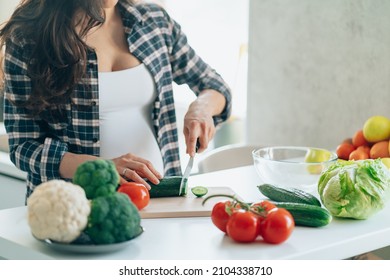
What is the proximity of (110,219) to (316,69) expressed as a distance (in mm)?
1959

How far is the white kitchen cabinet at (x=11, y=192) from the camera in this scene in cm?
351

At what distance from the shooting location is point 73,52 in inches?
85.4

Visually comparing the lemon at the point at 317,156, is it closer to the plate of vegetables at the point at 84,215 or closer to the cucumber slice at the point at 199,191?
the cucumber slice at the point at 199,191

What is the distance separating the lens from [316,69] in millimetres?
3230

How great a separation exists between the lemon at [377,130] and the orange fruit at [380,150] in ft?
0.10

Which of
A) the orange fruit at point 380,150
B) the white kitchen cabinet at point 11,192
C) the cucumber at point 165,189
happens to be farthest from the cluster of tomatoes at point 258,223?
Result: the white kitchen cabinet at point 11,192

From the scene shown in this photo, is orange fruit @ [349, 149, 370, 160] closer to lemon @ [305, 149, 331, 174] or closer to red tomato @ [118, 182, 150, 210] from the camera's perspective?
lemon @ [305, 149, 331, 174]

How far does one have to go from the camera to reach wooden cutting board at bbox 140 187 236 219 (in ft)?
5.94

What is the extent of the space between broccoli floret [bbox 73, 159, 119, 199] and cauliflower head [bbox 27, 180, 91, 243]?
48 mm

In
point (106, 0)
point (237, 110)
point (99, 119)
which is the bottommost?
point (237, 110)

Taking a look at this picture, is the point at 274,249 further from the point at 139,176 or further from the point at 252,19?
the point at 252,19

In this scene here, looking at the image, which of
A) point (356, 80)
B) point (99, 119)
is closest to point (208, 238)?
point (99, 119)

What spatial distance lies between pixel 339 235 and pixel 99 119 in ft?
3.01

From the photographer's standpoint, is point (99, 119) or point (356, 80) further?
point (356, 80)
